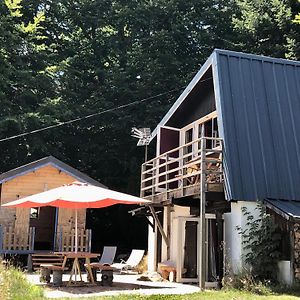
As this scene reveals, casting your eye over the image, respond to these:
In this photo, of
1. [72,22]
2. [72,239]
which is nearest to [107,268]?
[72,239]

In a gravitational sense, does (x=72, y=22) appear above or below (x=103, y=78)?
above

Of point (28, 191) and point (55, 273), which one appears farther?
point (28, 191)

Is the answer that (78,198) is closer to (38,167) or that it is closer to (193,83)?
(193,83)

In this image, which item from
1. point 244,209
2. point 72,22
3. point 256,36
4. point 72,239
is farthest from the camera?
point 72,22

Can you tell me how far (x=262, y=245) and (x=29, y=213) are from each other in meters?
10.1

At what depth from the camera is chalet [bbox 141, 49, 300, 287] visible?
1221 centimetres

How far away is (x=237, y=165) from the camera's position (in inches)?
494

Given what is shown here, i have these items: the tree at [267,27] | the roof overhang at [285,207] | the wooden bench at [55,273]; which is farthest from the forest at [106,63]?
the roof overhang at [285,207]

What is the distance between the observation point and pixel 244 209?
12203 mm

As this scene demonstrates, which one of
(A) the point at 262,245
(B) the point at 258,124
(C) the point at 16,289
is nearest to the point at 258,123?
(B) the point at 258,124

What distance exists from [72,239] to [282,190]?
29.6 feet

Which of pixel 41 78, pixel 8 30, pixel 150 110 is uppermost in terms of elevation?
pixel 8 30

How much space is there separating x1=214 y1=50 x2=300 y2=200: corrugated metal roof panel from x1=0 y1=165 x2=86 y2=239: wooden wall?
867 centimetres

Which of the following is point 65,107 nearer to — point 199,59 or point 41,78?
point 41,78
